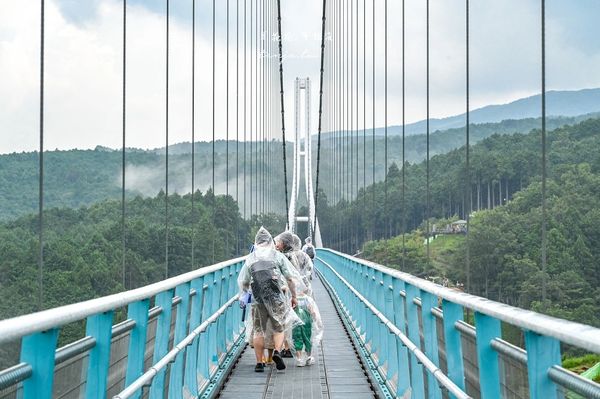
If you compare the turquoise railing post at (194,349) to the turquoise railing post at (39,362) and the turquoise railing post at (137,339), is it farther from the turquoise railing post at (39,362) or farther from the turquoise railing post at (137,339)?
the turquoise railing post at (39,362)

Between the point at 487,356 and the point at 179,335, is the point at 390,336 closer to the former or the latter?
the point at 179,335

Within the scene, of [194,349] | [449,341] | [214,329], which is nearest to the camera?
[449,341]

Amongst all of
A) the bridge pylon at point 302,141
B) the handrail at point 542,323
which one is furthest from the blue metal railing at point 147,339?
the bridge pylon at point 302,141

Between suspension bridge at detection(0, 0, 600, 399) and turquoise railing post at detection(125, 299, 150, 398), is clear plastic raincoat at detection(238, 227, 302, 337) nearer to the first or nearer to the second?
suspension bridge at detection(0, 0, 600, 399)

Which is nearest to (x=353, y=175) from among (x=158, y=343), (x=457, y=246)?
(x=457, y=246)

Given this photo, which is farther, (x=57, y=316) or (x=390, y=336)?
(x=390, y=336)

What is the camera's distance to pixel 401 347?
6039 millimetres

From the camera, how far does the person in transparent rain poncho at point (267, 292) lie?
25.1ft

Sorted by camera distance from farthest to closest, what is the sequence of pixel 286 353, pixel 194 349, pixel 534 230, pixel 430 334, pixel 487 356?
pixel 534 230 → pixel 286 353 → pixel 194 349 → pixel 430 334 → pixel 487 356

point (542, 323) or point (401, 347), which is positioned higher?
point (542, 323)

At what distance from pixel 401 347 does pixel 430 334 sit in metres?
1.37

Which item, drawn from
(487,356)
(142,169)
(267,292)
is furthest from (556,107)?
(142,169)

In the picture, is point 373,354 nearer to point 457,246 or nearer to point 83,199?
point 457,246

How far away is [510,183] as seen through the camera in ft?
46.6
